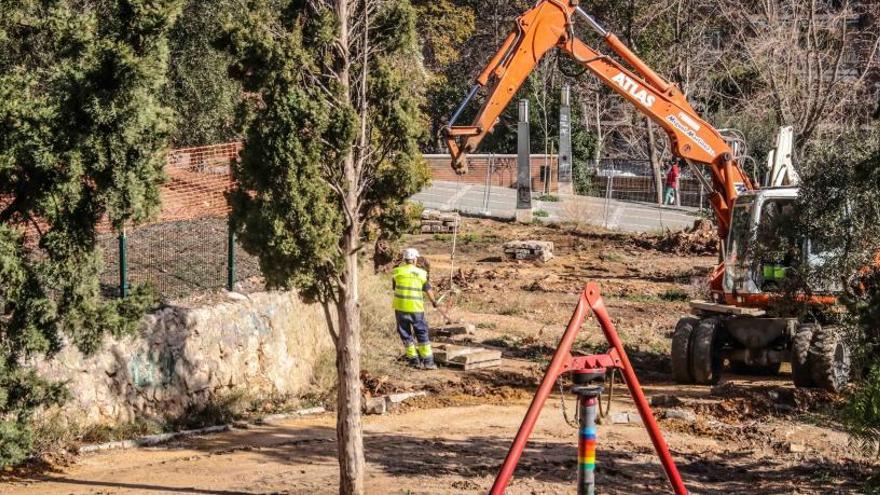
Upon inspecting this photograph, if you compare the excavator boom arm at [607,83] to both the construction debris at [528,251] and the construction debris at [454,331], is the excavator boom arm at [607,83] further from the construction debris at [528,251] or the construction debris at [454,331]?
the construction debris at [528,251]

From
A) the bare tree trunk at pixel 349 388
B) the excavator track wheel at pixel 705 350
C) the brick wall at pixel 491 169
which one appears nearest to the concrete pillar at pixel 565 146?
the brick wall at pixel 491 169

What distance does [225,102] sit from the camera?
903 inches

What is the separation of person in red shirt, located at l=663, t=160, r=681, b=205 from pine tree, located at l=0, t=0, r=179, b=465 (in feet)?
106

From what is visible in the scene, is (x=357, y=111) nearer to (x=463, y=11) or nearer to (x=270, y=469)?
(x=270, y=469)

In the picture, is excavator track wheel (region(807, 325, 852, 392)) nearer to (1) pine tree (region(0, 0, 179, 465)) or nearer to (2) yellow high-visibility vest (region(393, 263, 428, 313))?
(2) yellow high-visibility vest (region(393, 263, 428, 313))

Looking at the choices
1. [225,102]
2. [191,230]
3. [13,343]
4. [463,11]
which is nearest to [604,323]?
[13,343]

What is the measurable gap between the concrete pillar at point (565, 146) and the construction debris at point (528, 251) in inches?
415

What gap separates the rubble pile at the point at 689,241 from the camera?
33.0 metres

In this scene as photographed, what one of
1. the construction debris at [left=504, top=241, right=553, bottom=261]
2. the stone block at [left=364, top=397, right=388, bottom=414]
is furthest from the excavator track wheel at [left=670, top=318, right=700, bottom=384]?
the construction debris at [left=504, top=241, right=553, bottom=261]

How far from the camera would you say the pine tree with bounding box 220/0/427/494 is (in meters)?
10.8

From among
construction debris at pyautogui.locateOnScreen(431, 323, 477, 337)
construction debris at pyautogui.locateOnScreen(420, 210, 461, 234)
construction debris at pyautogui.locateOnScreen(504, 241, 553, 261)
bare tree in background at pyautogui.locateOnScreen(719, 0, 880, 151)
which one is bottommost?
construction debris at pyautogui.locateOnScreen(431, 323, 477, 337)

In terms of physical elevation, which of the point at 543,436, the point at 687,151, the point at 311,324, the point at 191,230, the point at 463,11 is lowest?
the point at 543,436

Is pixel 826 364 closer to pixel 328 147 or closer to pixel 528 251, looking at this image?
pixel 328 147

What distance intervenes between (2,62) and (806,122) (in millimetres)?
23884
